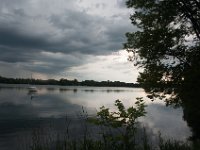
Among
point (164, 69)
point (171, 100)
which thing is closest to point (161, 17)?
point (164, 69)

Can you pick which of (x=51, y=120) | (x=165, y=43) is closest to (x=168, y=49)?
(x=165, y=43)

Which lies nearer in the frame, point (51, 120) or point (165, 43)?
point (165, 43)

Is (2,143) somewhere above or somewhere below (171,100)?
below

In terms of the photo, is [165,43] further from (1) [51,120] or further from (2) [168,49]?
(1) [51,120]

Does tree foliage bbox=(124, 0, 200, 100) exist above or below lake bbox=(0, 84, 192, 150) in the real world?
above

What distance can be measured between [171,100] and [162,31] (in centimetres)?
466

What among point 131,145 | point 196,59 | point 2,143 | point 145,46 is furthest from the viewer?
point 2,143

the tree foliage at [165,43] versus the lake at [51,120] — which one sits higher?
the tree foliage at [165,43]

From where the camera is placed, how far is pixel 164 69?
19250mm

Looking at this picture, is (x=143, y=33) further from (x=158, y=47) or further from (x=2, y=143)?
(x=2, y=143)

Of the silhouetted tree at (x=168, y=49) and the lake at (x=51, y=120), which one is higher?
the silhouetted tree at (x=168, y=49)

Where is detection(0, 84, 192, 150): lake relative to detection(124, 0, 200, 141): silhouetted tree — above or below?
below

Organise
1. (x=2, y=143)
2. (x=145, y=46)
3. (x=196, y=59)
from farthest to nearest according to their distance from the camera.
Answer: (x=2, y=143) < (x=145, y=46) < (x=196, y=59)

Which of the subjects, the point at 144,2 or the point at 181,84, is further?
the point at 144,2
